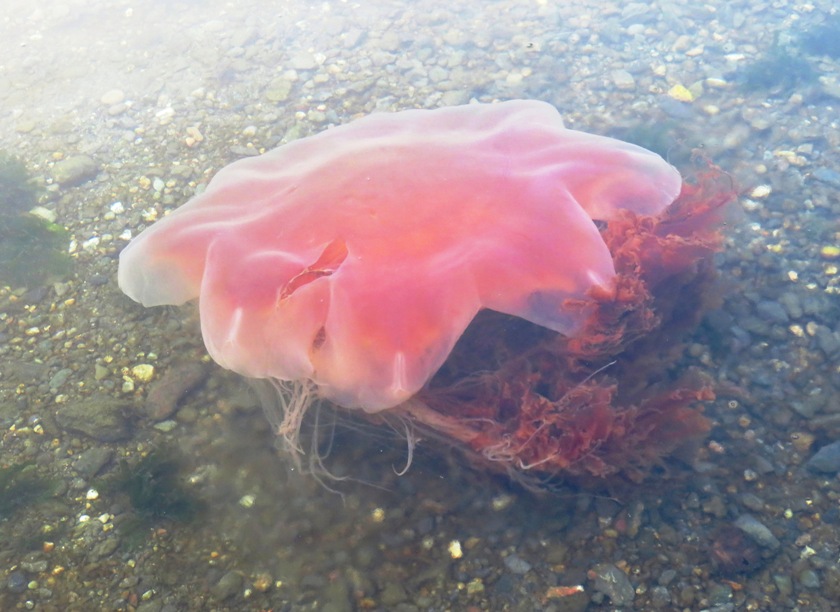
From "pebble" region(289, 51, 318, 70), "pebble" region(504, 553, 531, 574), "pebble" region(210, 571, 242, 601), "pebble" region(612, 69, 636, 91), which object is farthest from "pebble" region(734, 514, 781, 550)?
"pebble" region(289, 51, 318, 70)

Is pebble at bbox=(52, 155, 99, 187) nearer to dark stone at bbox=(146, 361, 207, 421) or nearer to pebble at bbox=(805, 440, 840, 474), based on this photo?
dark stone at bbox=(146, 361, 207, 421)

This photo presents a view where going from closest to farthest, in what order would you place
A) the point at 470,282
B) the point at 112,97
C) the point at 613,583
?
the point at 470,282 < the point at 613,583 < the point at 112,97

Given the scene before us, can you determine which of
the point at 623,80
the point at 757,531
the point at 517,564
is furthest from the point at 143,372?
the point at 623,80

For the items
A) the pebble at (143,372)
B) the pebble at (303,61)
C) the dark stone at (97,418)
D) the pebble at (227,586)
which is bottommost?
the pebble at (227,586)

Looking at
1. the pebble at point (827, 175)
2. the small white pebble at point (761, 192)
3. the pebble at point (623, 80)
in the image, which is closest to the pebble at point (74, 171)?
the pebble at point (623, 80)

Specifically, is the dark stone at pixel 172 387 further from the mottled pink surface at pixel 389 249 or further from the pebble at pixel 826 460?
the pebble at pixel 826 460

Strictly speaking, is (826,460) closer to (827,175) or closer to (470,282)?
(470,282)
